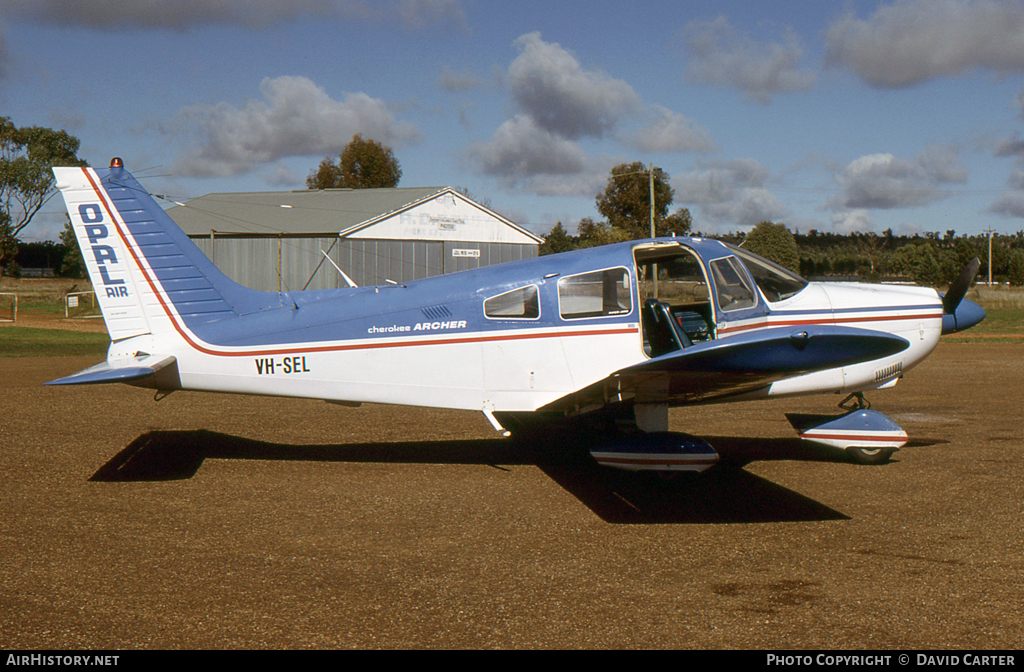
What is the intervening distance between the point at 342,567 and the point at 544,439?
16.0 ft

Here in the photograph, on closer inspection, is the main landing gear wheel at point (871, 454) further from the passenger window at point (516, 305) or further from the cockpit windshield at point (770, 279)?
the passenger window at point (516, 305)

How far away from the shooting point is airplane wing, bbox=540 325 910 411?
5449mm

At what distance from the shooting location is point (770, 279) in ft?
25.4

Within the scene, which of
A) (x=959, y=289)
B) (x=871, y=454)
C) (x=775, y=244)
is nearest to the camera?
(x=871, y=454)

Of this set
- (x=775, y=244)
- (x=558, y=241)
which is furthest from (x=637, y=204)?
(x=775, y=244)

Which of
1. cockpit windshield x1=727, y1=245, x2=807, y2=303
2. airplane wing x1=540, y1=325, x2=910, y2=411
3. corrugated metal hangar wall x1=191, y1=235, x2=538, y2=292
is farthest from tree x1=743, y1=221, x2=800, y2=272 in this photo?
airplane wing x1=540, y1=325, x2=910, y2=411

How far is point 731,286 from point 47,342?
70.0ft

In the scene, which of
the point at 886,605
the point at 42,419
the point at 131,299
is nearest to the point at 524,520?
the point at 886,605

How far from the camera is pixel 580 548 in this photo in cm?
559

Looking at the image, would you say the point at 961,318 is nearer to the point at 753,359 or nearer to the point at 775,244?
the point at 753,359

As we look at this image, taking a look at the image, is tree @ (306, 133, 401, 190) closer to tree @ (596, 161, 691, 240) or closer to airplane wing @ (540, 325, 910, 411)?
tree @ (596, 161, 691, 240)

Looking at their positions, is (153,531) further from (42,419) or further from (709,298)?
(42,419)

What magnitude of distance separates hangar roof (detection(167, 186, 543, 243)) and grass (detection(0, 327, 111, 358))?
10541 mm
